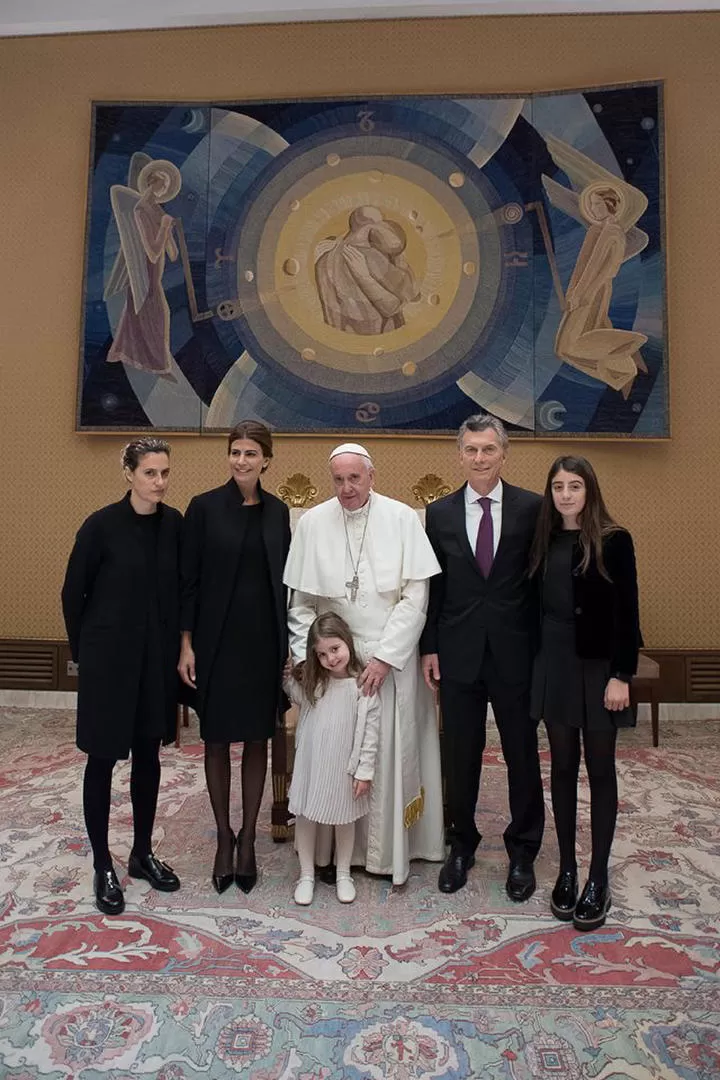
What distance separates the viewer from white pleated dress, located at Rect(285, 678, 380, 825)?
3.01m

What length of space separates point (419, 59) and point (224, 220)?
2.30 m

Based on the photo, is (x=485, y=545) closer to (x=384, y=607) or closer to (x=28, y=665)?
(x=384, y=607)

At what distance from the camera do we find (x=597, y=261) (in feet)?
20.4

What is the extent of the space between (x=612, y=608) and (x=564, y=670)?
318 millimetres

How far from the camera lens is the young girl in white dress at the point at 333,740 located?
3016 millimetres

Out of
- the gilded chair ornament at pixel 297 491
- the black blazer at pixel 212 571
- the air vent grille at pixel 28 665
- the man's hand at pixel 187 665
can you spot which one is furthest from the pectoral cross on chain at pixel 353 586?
the air vent grille at pixel 28 665

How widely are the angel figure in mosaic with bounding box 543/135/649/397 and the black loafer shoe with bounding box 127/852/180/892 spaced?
16.7ft

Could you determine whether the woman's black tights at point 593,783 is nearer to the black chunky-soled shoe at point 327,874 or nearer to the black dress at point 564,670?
the black dress at point 564,670

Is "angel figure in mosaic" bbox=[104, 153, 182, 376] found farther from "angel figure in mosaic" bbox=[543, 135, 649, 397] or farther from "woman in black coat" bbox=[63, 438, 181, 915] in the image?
"woman in black coat" bbox=[63, 438, 181, 915]

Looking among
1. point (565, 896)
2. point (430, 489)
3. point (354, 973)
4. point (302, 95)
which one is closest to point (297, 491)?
point (430, 489)

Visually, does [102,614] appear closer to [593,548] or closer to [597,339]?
[593,548]

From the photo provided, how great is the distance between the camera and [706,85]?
248 inches

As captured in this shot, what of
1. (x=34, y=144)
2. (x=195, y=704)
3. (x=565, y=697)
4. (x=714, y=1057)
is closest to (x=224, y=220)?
(x=34, y=144)

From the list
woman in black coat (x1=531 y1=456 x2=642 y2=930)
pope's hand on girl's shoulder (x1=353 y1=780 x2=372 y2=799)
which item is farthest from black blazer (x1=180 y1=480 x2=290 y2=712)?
woman in black coat (x1=531 y1=456 x2=642 y2=930)
